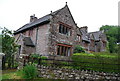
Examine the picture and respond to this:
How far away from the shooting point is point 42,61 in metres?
12.4

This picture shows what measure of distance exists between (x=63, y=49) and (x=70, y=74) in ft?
24.1

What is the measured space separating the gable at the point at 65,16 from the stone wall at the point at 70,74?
29.8 feet

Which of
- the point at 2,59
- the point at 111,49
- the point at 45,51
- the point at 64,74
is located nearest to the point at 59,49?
the point at 45,51

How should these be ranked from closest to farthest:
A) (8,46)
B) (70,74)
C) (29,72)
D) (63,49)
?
(29,72) → (70,74) → (8,46) → (63,49)

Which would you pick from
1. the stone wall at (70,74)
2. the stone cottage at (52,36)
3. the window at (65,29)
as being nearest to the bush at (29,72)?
the stone wall at (70,74)

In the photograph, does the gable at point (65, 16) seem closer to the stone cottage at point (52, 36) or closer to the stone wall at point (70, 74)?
the stone cottage at point (52, 36)

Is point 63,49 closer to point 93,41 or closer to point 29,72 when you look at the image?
point 29,72

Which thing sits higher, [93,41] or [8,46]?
[93,41]

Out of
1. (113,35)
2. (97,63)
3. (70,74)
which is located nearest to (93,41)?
(97,63)

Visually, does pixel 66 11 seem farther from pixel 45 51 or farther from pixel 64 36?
pixel 45 51

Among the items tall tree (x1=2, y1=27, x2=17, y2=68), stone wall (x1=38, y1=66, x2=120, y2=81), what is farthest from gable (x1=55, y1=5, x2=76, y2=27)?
stone wall (x1=38, y1=66, x2=120, y2=81)

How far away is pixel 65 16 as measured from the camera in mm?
19016

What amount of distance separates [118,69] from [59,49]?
862cm

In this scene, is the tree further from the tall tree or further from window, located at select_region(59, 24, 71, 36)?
window, located at select_region(59, 24, 71, 36)
